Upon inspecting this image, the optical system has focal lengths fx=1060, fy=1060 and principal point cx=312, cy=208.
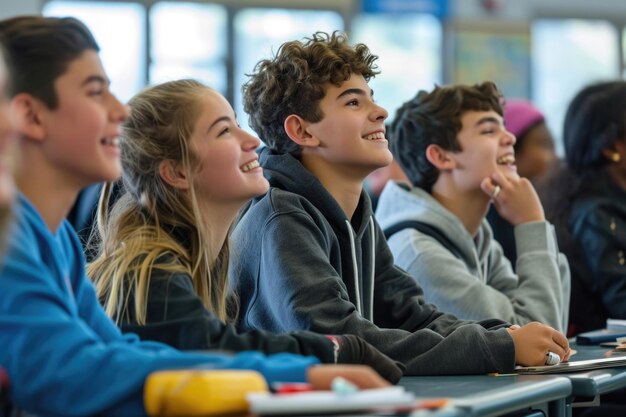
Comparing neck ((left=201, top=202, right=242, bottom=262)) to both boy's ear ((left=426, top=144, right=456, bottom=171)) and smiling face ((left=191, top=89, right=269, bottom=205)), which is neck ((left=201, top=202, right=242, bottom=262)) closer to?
smiling face ((left=191, top=89, right=269, bottom=205))

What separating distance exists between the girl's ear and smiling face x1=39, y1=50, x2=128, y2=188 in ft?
1.47

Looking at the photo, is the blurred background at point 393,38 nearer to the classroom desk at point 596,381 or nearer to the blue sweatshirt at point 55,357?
the classroom desk at point 596,381

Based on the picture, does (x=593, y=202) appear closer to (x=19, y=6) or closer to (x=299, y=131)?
(x=299, y=131)

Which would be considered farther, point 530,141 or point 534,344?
point 530,141

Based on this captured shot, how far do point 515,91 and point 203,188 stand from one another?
7.73m

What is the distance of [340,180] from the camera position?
8.21 feet

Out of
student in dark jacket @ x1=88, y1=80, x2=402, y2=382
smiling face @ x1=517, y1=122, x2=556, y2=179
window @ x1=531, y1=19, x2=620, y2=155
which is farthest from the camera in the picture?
window @ x1=531, y1=19, x2=620, y2=155

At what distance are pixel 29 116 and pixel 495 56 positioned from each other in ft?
26.8

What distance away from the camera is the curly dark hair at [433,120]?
312 cm

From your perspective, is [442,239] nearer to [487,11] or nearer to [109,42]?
[109,42]

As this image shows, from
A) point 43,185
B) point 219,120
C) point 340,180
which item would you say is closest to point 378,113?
point 340,180

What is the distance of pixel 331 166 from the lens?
2.50 meters

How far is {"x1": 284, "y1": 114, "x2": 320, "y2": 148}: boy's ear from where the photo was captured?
2504 millimetres

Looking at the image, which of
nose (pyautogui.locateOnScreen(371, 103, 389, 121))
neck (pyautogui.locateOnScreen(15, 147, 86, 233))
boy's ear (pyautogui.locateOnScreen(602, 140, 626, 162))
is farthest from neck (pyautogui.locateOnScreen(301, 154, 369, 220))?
boy's ear (pyautogui.locateOnScreen(602, 140, 626, 162))
